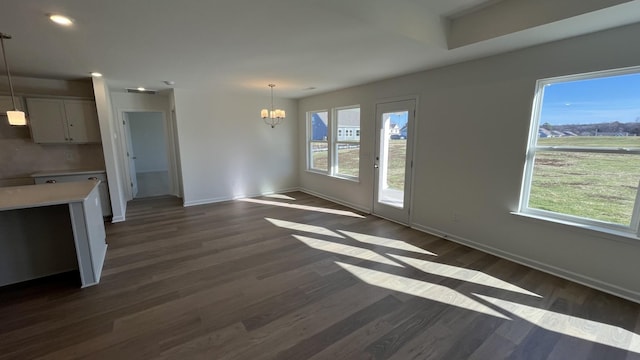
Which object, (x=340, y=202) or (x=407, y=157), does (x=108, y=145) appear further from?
(x=407, y=157)

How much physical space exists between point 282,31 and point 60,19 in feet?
5.82

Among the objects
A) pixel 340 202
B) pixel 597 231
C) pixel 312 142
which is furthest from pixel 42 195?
pixel 597 231

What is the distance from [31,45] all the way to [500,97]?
5183 millimetres

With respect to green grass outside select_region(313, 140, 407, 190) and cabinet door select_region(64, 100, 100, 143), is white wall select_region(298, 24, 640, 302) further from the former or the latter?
cabinet door select_region(64, 100, 100, 143)

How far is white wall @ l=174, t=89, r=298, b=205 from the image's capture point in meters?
5.56

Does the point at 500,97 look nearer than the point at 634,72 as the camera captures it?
No

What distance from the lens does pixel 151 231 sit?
4180 millimetres

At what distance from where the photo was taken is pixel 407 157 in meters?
4.36

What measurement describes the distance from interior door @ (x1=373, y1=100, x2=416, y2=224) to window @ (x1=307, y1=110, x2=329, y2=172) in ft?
5.42

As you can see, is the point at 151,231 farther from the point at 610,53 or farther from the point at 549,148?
the point at 610,53

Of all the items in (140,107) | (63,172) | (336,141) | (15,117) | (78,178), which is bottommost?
(78,178)

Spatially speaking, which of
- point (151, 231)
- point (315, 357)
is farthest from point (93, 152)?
A: point (315, 357)

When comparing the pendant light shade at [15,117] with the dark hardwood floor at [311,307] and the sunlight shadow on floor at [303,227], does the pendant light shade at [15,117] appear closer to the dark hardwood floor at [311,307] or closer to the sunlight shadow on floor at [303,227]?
the dark hardwood floor at [311,307]

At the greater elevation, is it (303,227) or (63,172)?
(63,172)
